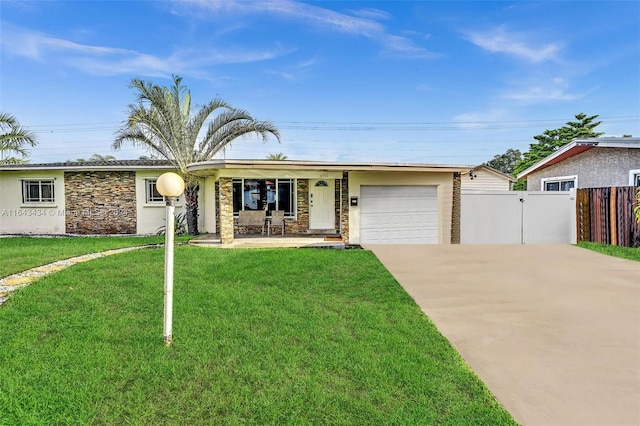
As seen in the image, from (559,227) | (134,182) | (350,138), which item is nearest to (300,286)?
(559,227)

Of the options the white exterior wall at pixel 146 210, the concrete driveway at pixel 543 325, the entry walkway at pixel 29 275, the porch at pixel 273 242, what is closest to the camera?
the concrete driveway at pixel 543 325

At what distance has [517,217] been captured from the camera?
12.0m

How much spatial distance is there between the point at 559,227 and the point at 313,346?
11805 millimetres

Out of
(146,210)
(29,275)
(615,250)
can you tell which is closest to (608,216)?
(615,250)

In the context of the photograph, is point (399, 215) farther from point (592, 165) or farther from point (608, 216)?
point (592, 165)

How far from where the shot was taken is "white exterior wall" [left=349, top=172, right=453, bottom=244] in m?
12.4

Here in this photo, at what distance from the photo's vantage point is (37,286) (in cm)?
623

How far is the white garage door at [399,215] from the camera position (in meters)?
12.7

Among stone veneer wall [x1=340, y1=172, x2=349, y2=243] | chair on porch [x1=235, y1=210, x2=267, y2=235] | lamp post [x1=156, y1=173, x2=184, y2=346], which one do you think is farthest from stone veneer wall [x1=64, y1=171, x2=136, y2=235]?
lamp post [x1=156, y1=173, x2=184, y2=346]

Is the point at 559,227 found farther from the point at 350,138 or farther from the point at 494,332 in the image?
the point at 350,138

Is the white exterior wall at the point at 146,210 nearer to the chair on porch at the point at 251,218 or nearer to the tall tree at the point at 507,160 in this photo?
the chair on porch at the point at 251,218

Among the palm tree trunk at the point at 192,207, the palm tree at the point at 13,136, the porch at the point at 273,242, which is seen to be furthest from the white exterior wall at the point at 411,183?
the palm tree at the point at 13,136

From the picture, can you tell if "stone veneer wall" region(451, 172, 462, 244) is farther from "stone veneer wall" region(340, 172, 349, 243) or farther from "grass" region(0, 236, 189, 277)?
"grass" region(0, 236, 189, 277)

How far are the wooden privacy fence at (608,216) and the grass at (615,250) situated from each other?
448mm
